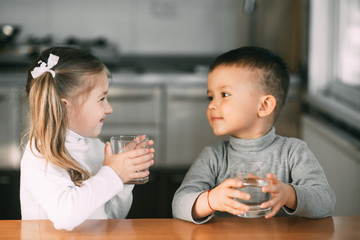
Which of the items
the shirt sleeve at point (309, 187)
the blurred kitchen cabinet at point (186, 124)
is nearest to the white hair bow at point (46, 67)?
the shirt sleeve at point (309, 187)

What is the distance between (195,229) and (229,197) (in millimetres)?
86

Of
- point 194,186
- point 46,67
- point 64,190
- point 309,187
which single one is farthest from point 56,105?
point 309,187

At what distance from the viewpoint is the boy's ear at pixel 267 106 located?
1.20 meters

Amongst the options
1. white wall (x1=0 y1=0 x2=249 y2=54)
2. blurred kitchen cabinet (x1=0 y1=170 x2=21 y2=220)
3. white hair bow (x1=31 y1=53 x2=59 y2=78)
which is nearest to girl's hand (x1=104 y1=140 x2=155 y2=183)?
white hair bow (x1=31 y1=53 x2=59 y2=78)

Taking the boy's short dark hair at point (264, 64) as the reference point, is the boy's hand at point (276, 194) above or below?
below

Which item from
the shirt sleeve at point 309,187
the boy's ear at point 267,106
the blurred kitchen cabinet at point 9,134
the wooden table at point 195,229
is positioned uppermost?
the boy's ear at point 267,106

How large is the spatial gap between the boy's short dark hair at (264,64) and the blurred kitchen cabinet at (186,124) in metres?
2.17

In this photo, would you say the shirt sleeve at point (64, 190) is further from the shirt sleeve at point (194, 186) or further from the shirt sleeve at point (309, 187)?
the shirt sleeve at point (309, 187)

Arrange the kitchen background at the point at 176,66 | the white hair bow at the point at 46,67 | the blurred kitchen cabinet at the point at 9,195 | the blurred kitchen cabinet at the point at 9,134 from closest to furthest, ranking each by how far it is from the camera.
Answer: the white hair bow at the point at 46,67 → the kitchen background at the point at 176,66 → the blurred kitchen cabinet at the point at 9,195 → the blurred kitchen cabinet at the point at 9,134

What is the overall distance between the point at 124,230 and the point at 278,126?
2.65 metres

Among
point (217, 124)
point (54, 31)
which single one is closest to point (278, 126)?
point (54, 31)

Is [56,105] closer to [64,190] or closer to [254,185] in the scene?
[64,190]

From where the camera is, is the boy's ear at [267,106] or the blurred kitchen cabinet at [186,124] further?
the blurred kitchen cabinet at [186,124]

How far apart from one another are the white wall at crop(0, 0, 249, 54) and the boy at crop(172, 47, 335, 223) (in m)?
2.83
